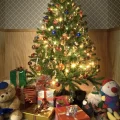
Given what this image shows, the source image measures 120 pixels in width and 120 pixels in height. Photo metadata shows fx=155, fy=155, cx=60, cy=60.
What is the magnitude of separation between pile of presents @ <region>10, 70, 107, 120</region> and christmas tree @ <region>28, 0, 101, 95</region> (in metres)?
0.17

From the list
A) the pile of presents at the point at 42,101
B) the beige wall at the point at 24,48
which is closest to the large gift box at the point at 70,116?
the pile of presents at the point at 42,101

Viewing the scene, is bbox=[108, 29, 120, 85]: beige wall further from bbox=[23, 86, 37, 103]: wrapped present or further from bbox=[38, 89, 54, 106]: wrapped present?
bbox=[23, 86, 37, 103]: wrapped present

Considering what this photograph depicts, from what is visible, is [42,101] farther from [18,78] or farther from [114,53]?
[114,53]

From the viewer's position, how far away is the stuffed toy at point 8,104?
4.41 feet

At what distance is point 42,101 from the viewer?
1557 mm

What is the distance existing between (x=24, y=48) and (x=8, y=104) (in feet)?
4.44

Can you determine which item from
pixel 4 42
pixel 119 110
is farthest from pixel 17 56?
pixel 119 110

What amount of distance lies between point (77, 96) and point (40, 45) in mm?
758

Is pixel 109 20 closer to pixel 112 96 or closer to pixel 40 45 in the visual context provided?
pixel 40 45

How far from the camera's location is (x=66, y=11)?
178 centimetres

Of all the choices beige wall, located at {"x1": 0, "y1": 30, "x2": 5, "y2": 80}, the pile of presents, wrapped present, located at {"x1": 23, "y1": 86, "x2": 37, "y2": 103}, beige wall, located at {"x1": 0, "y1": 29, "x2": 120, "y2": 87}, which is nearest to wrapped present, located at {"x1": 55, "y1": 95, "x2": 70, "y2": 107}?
the pile of presents

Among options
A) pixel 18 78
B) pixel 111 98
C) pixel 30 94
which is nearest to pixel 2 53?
pixel 18 78

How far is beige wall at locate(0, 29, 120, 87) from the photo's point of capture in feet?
8.23

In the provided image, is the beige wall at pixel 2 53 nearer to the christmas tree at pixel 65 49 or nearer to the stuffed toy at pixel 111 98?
the christmas tree at pixel 65 49
